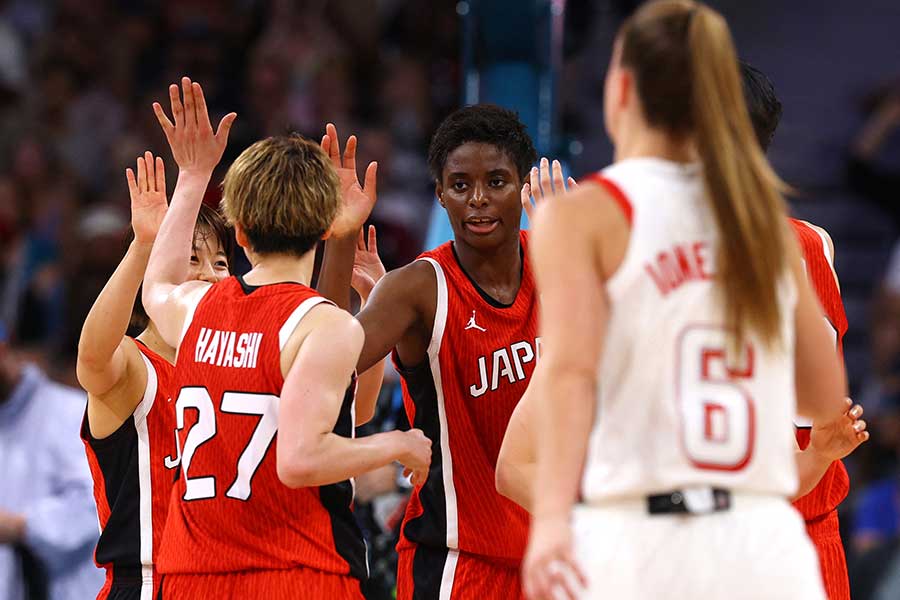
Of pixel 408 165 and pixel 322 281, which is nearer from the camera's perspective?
pixel 322 281

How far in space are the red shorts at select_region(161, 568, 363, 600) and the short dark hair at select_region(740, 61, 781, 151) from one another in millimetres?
1720

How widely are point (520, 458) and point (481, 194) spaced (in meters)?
1.21

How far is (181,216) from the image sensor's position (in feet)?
13.2

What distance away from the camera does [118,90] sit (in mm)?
11922

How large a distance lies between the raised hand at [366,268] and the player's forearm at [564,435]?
225 cm

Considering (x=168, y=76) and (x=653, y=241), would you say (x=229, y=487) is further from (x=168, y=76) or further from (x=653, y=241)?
(x=168, y=76)

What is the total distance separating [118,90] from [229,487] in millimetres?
9029

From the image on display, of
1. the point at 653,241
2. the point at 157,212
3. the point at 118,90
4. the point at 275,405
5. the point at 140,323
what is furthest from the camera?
the point at 118,90

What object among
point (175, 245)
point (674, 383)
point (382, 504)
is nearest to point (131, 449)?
point (175, 245)

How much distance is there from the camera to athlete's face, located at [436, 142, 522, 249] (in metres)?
4.40

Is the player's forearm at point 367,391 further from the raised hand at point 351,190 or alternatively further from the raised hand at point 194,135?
the raised hand at point 194,135

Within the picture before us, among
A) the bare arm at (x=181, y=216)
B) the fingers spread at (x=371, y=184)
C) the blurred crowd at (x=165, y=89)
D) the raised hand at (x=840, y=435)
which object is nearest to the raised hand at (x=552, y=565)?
the raised hand at (x=840, y=435)

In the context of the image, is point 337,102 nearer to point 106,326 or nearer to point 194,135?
point 194,135

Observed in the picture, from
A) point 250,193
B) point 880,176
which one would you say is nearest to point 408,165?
point 880,176
